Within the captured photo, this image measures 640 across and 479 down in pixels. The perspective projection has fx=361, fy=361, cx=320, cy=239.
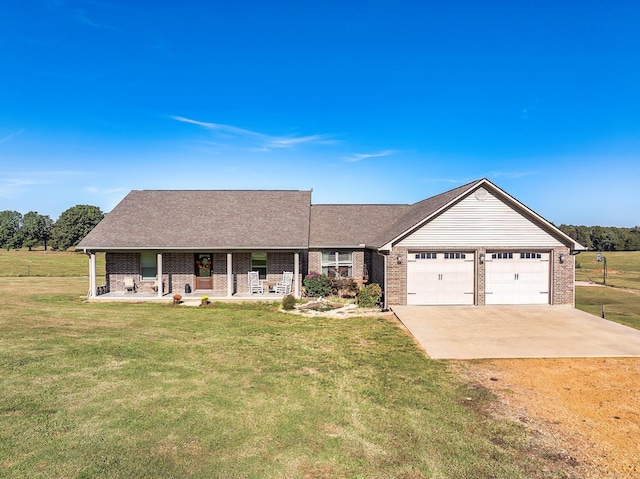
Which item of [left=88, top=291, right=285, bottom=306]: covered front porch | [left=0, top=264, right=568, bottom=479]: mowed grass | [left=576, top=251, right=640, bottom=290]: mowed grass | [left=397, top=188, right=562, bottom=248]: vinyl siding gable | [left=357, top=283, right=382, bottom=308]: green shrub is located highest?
[left=397, top=188, right=562, bottom=248]: vinyl siding gable

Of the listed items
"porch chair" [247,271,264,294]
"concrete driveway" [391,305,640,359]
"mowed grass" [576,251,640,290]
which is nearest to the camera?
"concrete driveway" [391,305,640,359]

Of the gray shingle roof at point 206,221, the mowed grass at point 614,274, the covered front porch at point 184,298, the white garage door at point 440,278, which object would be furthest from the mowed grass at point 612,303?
the covered front porch at point 184,298

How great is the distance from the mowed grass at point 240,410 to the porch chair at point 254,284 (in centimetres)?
700

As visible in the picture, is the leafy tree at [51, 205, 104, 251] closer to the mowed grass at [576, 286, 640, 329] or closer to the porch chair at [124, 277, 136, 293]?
the porch chair at [124, 277, 136, 293]

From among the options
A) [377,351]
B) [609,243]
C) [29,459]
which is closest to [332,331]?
[377,351]

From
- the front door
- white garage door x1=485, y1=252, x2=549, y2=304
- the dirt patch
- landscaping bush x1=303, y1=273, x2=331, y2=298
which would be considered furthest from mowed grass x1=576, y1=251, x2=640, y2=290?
the front door

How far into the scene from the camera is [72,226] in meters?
79.1

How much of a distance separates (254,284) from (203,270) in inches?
118

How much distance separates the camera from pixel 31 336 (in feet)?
36.0

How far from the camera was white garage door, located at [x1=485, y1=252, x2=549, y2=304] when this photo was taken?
53.2ft

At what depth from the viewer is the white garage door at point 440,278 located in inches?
633

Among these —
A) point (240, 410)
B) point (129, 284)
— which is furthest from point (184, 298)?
point (240, 410)

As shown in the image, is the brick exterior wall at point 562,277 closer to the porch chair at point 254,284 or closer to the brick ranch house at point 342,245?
the brick ranch house at point 342,245

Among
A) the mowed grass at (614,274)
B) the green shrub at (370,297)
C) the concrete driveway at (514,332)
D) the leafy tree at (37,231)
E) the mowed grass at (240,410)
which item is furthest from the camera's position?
the leafy tree at (37,231)
